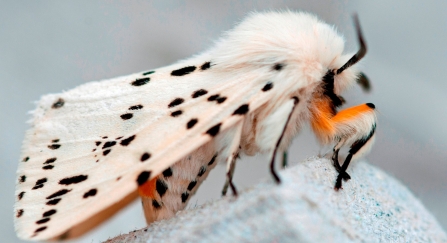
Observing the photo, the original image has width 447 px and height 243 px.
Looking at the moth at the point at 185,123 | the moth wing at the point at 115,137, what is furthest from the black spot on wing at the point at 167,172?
the moth wing at the point at 115,137

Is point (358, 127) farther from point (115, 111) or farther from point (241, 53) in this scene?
point (115, 111)

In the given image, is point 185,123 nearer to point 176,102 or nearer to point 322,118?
point 176,102

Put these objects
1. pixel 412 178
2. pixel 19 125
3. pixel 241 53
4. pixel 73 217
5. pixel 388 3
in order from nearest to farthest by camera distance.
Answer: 1. pixel 73 217
2. pixel 241 53
3. pixel 19 125
4. pixel 412 178
5. pixel 388 3

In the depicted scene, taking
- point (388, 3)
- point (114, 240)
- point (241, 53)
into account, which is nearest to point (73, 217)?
point (114, 240)

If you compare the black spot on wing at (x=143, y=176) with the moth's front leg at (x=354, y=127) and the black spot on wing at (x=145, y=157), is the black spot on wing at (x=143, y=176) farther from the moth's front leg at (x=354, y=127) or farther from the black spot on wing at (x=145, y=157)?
the moth's front leg at (x=354, y=127)

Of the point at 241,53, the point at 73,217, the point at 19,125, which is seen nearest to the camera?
the point at 73,217

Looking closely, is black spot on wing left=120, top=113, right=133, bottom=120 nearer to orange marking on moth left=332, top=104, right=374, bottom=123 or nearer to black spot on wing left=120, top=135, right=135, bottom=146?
black spot on wing left=120, top=135, right=135, bottom=146

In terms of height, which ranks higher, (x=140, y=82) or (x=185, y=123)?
(x=140, y=82)

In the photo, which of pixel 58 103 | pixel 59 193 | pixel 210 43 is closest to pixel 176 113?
pixel 59 193

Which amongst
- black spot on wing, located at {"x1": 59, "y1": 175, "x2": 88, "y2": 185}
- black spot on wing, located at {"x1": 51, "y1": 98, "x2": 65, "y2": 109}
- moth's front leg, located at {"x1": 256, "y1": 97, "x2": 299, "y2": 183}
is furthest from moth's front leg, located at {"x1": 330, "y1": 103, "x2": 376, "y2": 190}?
black spot on wing, located at {"x1": 51, "y1": 98, "x2": 65, "y2": 109}
